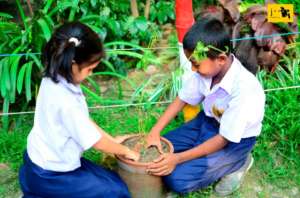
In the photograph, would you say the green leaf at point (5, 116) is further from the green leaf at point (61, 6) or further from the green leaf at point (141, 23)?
the green leaf at point (141, 23)

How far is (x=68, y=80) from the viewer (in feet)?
7.70

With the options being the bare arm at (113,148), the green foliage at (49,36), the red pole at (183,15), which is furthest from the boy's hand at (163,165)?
the red pole at (183,15)

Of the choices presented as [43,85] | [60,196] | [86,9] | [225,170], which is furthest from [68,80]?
[86,9]

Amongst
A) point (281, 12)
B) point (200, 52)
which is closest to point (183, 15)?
point (281, 12)

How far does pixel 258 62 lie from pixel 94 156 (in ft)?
4.75

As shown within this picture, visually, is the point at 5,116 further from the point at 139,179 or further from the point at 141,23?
the point at 141,23

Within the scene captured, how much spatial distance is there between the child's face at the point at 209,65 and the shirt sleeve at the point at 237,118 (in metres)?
0.19

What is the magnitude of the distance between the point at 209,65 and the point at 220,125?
13.8 inches

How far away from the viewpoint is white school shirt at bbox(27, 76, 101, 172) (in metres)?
2.37

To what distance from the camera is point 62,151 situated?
2.49 metres

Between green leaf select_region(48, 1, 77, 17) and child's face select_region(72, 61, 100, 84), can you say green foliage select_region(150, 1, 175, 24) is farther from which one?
child's face select_region(72, 61, 100, 84)

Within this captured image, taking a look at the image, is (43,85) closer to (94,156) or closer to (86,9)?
(94,156)

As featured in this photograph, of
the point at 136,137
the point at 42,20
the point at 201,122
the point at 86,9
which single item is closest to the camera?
the point at 136,137

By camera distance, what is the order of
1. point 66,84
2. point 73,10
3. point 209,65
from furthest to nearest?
point 73,10
point 209,65
point 66,84
